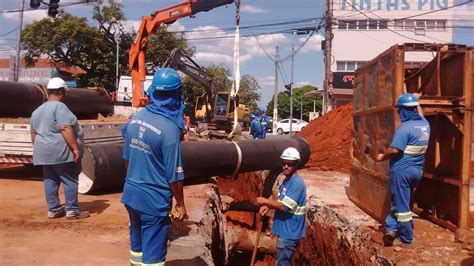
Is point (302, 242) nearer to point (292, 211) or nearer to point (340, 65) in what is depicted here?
point (292, 211)

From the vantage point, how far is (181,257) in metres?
4.95

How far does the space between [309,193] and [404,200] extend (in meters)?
3.90

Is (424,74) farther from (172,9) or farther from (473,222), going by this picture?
(172,9)

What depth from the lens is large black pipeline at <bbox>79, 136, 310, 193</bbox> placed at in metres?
7.39

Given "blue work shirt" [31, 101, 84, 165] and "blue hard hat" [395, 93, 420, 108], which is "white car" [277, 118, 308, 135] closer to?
"blue hard hat" [395, 93, 420, 108]

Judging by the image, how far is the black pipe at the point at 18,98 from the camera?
951cm

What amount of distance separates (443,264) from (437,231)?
1.21 metres

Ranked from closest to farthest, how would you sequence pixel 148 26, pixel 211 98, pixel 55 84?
pixel 55 84 < pixel 148 26 < pixel 211 98

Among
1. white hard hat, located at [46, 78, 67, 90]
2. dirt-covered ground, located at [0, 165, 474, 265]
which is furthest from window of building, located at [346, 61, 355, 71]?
white hard hat, located at [46, 78, 67, 90]

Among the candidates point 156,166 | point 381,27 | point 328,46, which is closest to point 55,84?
point 156,166

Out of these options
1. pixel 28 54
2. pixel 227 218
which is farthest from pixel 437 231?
pixel 28 54

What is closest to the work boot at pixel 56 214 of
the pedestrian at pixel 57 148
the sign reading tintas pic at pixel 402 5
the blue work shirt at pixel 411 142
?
the pedestrian at pixel 57 148

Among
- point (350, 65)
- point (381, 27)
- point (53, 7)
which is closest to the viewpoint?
point (53, 7)

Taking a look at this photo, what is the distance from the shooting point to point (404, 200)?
5.80m
